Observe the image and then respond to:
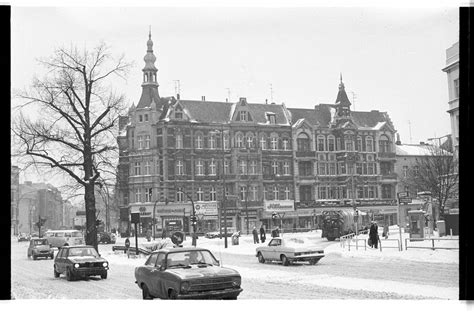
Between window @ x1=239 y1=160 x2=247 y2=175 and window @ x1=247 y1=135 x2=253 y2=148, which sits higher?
window @ x1=247 y1=135 x2=253 y2=148

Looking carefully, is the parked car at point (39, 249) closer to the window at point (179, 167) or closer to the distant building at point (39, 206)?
the distant building at point (39, 206)

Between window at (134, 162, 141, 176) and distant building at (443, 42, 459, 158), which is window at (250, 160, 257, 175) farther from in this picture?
distant building at (443, 42, 459, 158)

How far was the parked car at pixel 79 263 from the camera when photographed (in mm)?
11023

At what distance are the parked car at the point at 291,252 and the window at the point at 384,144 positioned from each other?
2.64 m

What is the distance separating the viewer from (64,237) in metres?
12.0

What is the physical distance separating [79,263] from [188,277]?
2.90 m

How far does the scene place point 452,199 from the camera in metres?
11.9

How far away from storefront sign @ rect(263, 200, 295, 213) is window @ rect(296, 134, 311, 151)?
1.11 meters

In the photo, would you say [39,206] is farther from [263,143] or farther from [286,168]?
[286,168]

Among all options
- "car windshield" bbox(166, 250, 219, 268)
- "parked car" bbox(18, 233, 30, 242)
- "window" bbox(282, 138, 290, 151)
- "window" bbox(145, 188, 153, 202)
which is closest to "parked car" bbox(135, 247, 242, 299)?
"car windshield" bbox(166, 250, 219, 268)

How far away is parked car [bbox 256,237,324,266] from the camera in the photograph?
43.1 feet

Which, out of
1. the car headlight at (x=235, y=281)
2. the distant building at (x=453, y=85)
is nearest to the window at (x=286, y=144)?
the distant building at (x=453, y=85)
